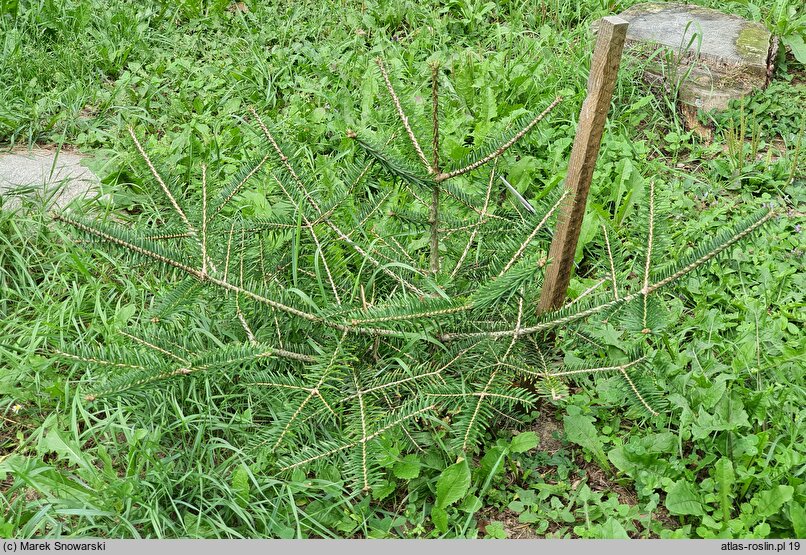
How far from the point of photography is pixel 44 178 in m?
3.68

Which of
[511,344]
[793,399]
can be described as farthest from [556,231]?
[793,399]

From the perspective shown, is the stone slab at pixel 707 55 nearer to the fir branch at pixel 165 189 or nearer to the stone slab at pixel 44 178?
the fir branch at pixel 165 189

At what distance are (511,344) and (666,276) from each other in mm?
474

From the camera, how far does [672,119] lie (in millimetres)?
4129

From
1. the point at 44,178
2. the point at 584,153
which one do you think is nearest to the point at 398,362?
the point at 584,153

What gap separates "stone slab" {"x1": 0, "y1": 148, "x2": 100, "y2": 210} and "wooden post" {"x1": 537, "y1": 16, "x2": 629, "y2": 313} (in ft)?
7.30

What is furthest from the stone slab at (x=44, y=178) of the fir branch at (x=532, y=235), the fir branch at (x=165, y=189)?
the fir branch at (x=532, y=235)

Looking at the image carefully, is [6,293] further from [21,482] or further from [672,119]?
[672,119]

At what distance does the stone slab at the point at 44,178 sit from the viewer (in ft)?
11.8

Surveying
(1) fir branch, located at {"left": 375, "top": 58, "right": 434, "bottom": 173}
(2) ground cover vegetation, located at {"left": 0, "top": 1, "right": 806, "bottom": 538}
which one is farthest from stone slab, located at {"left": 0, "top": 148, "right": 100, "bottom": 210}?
(1) fir branch, located at {"left": 375, "top": 58, "right": 434, "bottom": 173}

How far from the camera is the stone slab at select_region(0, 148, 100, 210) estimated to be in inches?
141

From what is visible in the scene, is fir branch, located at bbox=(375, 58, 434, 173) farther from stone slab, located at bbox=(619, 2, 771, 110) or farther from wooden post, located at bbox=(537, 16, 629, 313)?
stone slab, located at bbox=(619, 2, 771, 110)

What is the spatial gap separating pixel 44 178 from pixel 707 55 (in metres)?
3.42

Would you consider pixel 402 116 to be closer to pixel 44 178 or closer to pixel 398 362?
pixel 398 362
